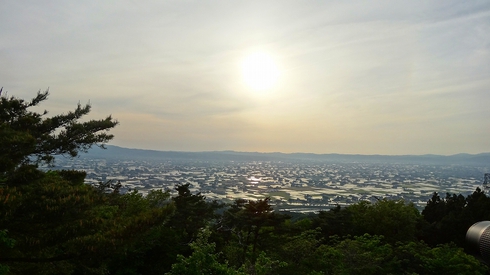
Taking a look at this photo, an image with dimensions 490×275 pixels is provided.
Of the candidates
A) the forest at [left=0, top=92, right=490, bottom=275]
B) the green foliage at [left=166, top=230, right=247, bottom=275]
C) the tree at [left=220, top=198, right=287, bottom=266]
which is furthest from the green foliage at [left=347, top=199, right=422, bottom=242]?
the green foliage at [left=166, top=230, right=247, bottom=275]

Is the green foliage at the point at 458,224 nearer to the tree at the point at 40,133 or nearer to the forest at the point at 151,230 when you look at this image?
the forest at the point at 151,230

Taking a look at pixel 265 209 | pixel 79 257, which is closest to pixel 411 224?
pixel 265 209

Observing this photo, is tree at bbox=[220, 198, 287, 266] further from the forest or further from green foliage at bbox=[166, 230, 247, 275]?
green foliage at bbox=[166, 230, 247, 275]

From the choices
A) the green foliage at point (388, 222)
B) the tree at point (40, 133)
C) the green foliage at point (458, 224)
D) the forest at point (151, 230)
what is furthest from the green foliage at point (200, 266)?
the green foliage at point (458, 224)

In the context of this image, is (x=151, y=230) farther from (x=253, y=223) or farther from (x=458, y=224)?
(x=458, y=224)

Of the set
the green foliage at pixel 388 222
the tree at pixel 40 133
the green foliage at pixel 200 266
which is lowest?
the green foliage at pixel 388 222
